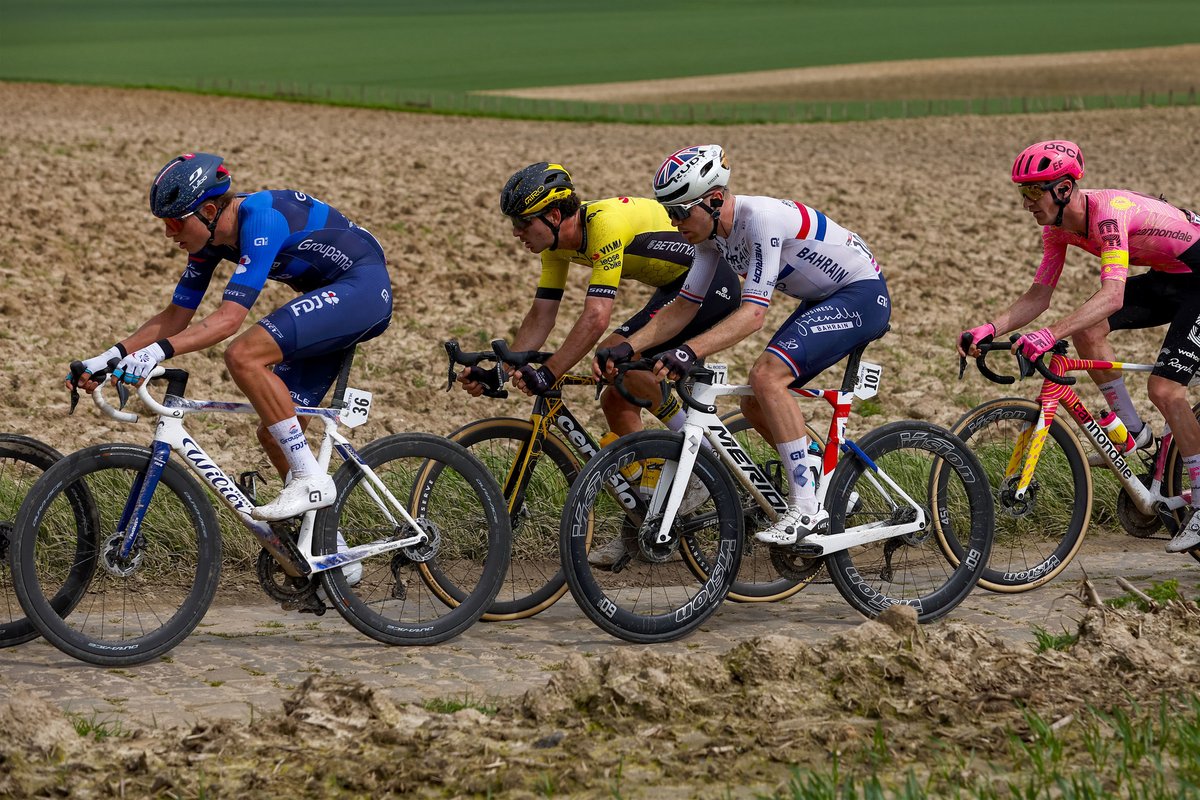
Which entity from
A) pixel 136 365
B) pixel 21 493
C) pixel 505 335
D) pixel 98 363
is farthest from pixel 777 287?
pixel 505 335

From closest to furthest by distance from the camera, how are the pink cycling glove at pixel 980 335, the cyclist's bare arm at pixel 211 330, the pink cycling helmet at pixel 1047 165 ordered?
the cyclist's bare arm at pixel 211 330, the pink cycling helmet at pixel 1047 165, the pink cycling glove at pixel 980 335

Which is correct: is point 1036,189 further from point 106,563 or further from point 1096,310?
point 106,563

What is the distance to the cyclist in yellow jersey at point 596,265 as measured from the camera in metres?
6.65

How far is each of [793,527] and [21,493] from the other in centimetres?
354

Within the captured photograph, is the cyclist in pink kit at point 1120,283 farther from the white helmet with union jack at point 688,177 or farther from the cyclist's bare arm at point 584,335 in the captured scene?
the cyclist's bare arm at point 584,335

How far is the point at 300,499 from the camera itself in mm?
6375

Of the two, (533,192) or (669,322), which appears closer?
(533,192)

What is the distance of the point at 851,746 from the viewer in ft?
15.6

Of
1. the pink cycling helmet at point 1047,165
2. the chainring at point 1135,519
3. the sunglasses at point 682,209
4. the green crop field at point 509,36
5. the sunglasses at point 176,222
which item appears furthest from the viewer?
the green crop field at point 509,36

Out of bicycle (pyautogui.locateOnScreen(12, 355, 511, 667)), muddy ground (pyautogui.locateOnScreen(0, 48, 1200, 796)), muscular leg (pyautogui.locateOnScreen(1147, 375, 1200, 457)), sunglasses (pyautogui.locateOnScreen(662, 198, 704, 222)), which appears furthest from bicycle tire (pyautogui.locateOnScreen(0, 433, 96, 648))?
muscular leg (pyautogui.locateOnScreen(1147, 375, 1200, 457))

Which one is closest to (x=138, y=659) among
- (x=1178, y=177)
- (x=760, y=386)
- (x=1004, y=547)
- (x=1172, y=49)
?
(x=760, y=386)

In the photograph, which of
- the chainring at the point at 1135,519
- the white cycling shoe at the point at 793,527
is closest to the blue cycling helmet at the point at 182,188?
the white cycling shoe at the point at 793,527

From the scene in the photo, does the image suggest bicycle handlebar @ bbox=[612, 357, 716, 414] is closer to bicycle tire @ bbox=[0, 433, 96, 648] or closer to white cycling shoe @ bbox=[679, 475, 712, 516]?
white cycling shoe @ bbox=[679, 475, 712, 516]

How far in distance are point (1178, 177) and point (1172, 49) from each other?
33352mm
